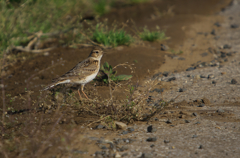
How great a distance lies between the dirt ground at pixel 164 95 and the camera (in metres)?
3.98

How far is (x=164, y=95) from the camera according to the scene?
6195mm

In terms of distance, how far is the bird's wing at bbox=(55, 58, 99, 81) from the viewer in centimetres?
544

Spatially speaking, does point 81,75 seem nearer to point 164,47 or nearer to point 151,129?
point 151,129

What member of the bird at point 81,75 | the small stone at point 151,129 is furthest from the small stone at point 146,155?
the bird at point 81,75

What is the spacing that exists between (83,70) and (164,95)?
202 centimetres

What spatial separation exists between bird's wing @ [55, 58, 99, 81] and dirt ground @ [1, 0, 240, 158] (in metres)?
0.41

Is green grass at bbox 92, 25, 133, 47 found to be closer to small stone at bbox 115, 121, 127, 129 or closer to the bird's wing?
the bird's wing

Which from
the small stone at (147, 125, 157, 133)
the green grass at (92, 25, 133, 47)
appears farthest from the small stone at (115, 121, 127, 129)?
the green grass at (92, 25, 133, 47)

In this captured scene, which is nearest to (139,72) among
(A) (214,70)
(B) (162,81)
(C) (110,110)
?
(B) (162,81)

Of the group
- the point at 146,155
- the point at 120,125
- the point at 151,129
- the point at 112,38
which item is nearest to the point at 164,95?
the point at 151,129

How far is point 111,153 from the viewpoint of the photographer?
3.87 metres

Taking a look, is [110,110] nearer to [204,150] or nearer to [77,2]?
[204,150]

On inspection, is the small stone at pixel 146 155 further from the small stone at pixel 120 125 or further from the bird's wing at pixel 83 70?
the bird's wing at pixel 83 70

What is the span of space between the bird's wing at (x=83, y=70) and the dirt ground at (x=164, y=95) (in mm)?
409
